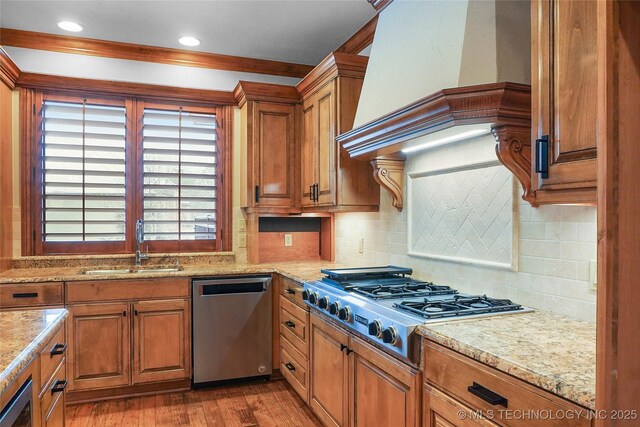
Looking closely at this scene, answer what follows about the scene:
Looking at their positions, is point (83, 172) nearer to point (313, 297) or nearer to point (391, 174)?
point (313, 297)

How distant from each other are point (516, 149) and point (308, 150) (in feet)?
6.95

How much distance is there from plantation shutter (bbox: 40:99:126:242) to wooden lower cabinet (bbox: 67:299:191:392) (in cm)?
80

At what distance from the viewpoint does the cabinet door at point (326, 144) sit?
3.25 meters

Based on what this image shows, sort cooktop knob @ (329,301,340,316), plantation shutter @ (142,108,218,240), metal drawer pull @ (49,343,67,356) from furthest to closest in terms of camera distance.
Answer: plantation shutter @ (142,108,218,240)
cooktop knob @ (329,301,340,316)
metal drawer pull @ (49,343,67,356)

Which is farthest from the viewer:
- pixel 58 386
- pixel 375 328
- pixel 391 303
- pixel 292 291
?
pixel 292 291

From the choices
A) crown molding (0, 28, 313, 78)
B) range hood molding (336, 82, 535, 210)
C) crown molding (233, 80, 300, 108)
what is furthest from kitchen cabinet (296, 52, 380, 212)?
range hood molding (336, 82, 535, 210)

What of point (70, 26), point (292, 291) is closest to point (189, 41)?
point (70, 26)

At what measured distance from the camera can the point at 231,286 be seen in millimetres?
3465

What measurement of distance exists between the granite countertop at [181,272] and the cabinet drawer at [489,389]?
4.77 feet

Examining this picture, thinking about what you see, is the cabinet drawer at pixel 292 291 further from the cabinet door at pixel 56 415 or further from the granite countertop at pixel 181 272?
the cabinet door at pixel 56 415

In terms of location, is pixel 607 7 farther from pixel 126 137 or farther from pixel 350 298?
→ pixel 126 137

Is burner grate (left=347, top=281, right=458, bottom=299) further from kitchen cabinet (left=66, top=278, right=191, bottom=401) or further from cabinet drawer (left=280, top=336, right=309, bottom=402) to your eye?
kitchen cabinet (left=66, top=278, right=191, bottom=401)

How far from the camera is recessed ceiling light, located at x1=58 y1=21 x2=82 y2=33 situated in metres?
3.34

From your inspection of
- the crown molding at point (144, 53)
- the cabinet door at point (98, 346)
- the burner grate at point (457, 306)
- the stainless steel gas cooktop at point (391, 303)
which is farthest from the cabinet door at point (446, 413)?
the crown molding at point (144, 53)
